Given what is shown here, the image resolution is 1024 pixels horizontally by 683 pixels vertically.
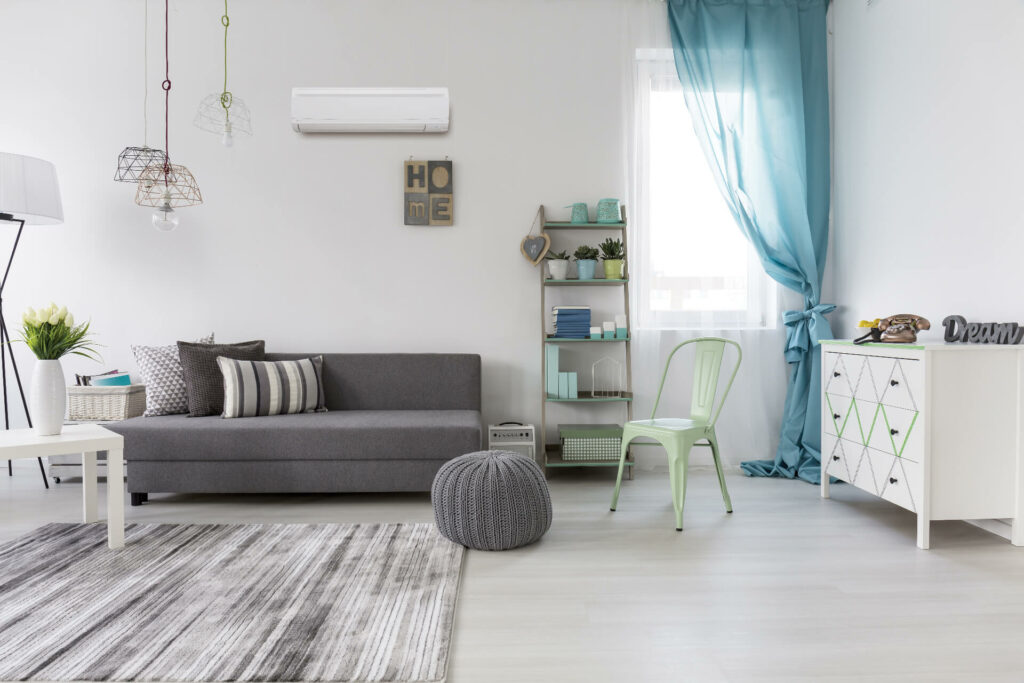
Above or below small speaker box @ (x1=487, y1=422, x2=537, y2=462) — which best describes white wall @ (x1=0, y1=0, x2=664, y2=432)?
above

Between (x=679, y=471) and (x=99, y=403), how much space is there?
10.4ft

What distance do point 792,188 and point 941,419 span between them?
1932 millimetres

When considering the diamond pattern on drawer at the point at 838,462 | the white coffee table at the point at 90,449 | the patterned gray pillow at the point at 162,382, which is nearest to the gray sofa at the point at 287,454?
the patterned gray pillow at the point at 162,382

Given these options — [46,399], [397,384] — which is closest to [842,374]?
[397,384]

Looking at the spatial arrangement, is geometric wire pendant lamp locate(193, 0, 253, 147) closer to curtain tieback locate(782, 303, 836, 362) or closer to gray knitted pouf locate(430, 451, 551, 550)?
gray knitted pouf locate(430, 451, 551, 550)

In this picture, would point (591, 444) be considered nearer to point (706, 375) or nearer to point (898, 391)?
point (706, 375)

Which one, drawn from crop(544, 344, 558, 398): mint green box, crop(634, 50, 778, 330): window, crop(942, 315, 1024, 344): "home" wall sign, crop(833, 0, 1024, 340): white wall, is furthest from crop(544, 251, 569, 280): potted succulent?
crop(942, 315, 1024, 344): "home" wall sign

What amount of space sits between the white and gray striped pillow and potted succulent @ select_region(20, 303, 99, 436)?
35.4 inches

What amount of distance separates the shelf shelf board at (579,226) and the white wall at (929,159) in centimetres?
143

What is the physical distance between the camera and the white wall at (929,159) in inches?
115

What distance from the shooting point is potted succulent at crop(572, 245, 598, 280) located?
13.5ft

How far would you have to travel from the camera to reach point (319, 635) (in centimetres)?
193

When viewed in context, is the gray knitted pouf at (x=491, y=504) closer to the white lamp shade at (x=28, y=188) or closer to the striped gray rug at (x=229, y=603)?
the striped gray rug at (x=229, y=603)

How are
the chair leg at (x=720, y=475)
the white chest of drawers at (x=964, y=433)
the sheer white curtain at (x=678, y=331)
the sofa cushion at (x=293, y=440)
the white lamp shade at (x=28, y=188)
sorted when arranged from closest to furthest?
the white chest of drawers at (x=964, y=433) → the chair leg at (x=720, y=475) → the sofa cushion at (x=293, y=440) → the white lamp shade at (x=28, y=188) → the sheer white curtain at (x=678, y=331)
